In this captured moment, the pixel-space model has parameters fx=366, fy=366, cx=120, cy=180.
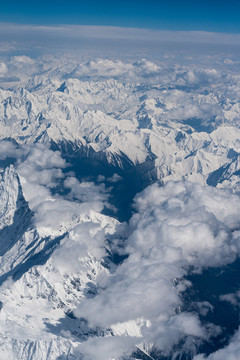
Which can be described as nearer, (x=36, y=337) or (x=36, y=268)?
(x=36, y=337)

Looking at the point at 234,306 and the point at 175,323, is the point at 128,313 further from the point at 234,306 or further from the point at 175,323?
the point at 234,306

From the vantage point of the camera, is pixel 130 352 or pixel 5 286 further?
pixel 5 286

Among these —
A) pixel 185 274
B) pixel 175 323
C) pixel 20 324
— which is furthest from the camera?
pixel 185 274

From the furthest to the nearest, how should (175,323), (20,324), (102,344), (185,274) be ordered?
(185,274), (175,323), (20,324), (102,344)

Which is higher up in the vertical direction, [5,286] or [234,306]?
[5,286]

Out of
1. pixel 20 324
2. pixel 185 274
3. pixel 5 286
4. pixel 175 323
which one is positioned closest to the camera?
pixel 20 324

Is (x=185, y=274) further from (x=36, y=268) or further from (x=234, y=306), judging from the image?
(x=36, y=268)

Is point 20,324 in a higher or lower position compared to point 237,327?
higher

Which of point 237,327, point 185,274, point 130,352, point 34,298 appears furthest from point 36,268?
point 237,327

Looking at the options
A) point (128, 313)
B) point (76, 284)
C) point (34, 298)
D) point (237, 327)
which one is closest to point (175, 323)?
point (128, 313)
